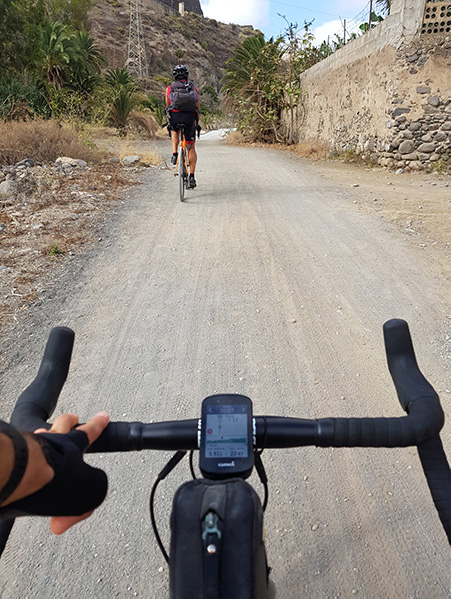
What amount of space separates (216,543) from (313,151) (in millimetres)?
15288

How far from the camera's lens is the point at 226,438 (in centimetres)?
92

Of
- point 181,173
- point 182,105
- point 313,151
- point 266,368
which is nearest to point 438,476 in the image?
point 266,368

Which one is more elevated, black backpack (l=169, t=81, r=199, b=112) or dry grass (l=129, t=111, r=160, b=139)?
dry grass (l=129, t=111, r=160, b=139)

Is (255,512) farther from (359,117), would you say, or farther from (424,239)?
(359,117)

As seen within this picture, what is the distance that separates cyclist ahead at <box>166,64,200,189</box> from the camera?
6.81 metres

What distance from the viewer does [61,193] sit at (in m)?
7.25

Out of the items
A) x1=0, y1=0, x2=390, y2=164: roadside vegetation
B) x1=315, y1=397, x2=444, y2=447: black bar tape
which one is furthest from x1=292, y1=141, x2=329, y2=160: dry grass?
x1=315, y1=397, x2=444, y2=447: black bar tape

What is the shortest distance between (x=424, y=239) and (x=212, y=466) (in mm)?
5262

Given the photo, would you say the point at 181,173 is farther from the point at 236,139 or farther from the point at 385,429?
the point at 236,139

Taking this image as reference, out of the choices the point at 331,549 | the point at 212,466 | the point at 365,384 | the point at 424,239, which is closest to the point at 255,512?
the point at 212,466

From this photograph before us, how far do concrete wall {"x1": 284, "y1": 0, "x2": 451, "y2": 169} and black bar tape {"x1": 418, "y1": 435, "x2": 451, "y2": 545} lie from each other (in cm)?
1102

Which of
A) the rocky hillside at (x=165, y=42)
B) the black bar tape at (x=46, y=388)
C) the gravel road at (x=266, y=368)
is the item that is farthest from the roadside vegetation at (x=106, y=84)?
the rocky hillside at (x=165, y=42)

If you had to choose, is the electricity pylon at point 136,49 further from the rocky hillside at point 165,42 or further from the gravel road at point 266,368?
the gravel road at point 266,368

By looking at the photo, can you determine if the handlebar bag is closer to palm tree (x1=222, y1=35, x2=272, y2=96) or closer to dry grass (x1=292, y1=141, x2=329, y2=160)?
dry grass (x1=292, y1=141, x2=329, y2=160)
